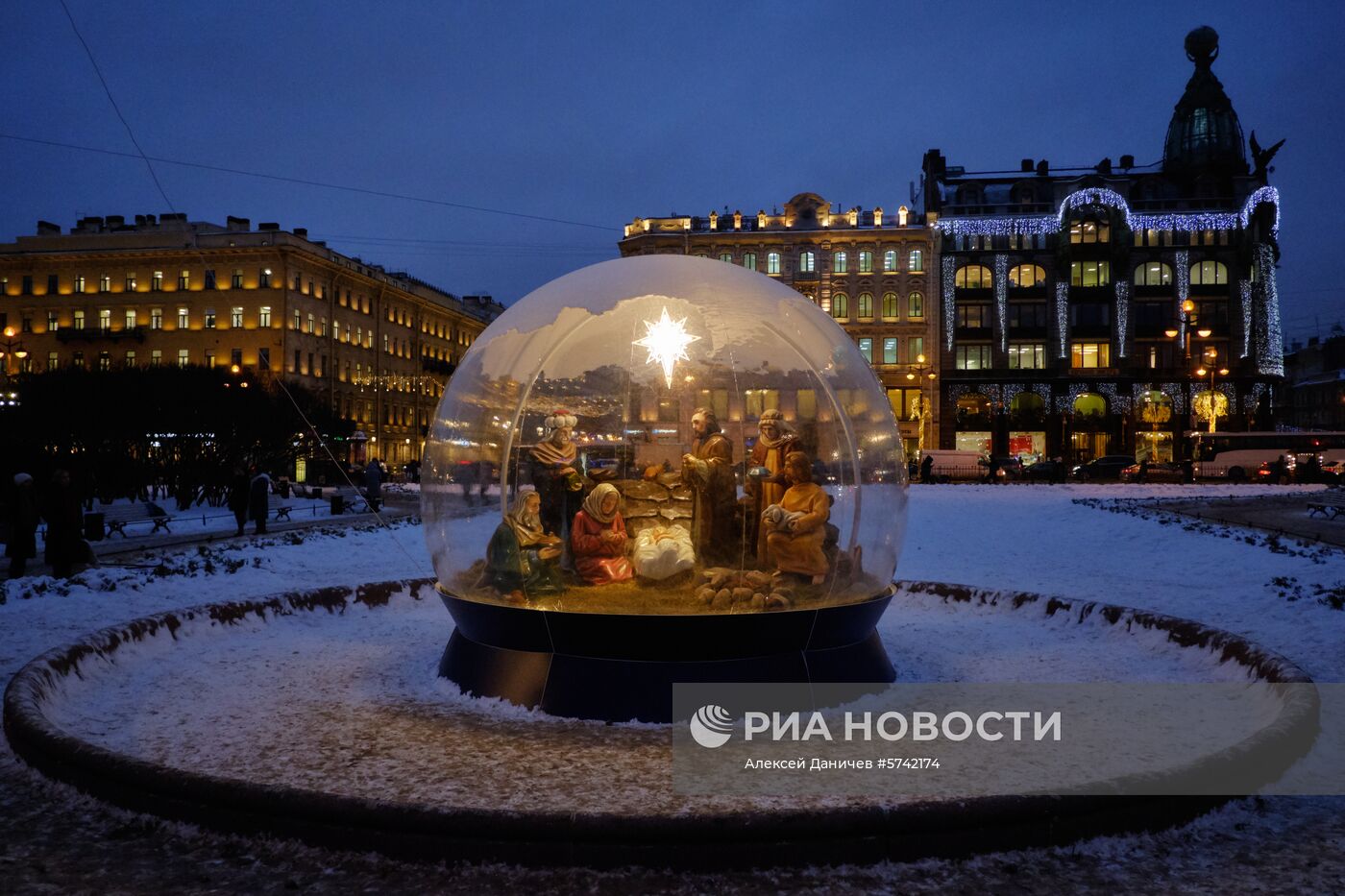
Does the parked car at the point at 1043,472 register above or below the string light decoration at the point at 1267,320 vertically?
below

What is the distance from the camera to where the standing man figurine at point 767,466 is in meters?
7.27

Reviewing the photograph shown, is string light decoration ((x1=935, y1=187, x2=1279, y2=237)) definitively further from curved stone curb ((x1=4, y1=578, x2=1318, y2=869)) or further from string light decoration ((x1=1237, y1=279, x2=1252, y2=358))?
curved stone curb ((x1=4, y1=578, x2=1318, y2=869))

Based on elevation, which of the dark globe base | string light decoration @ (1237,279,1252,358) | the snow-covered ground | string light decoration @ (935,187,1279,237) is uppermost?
string light decoration @ (935,187,1279,237)

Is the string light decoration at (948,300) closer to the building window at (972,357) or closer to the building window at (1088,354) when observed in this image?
the building window at (972,357)

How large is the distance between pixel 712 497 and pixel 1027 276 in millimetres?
67383

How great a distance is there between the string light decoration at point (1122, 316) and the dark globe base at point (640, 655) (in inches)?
2632

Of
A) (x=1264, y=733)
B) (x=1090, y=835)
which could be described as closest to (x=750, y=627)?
(x=1090, y=835)

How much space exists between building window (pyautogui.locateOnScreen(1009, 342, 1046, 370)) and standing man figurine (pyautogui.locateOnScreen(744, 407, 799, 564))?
6536cm

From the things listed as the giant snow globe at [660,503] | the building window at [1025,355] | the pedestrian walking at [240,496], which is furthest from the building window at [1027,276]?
the giant snow globe at [660,503]

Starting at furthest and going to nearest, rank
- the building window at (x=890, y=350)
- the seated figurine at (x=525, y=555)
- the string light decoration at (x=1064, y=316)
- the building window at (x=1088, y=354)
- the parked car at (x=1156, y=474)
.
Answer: the building window at (x=890, y=350)
the building window at (x=1088, y=354)
the string light decoration at (x=1064, y=316)
the parked car at (x=1156, y=474)
the seated figurine at (x=525, y=555)

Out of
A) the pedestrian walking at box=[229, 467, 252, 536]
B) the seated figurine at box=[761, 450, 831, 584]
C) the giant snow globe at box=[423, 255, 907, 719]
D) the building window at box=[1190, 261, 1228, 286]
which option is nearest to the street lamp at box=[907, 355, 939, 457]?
the building window at box=[1190, 261, 1228, 286]

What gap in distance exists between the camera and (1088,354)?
6869cm

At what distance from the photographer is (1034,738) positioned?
258 inches

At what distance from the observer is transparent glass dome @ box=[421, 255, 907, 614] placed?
23.8 ft
